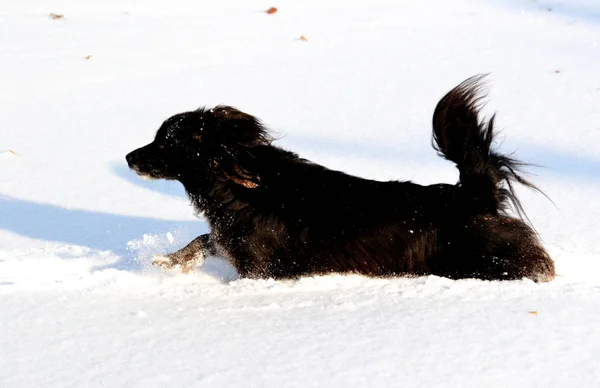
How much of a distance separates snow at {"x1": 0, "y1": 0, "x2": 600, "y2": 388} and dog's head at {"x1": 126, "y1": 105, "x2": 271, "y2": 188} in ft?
1.90

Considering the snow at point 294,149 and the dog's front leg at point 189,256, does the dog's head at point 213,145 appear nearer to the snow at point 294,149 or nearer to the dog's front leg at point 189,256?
the dog's front leg at point 189,256

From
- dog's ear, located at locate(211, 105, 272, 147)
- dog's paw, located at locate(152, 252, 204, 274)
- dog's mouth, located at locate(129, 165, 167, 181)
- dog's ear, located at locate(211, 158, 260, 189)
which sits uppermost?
dog's ear, located at locate(211, 105, 272, 147)

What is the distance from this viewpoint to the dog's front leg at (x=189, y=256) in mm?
4508

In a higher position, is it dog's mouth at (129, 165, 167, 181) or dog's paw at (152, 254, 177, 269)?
dog's mouth at (129, 165, 167, 181)

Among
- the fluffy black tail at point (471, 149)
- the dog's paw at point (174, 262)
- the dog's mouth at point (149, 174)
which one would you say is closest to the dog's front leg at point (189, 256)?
the dog's paw at point (174, 262)

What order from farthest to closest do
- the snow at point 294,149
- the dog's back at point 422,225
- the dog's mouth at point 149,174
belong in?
the dog's mouth at point 149,174
the dog's back at point 422,225
the snow at point 294,149

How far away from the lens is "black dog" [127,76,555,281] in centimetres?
433

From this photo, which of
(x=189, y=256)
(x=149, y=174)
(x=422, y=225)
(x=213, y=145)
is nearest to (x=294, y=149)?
(x=149, y=174)

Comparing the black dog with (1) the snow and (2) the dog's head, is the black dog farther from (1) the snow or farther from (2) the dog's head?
(1) the snow

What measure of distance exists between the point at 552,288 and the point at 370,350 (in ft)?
3.99

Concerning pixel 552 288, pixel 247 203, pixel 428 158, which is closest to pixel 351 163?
pixel 428 158

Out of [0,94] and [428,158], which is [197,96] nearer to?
[0,94]

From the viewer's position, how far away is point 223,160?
455 cm

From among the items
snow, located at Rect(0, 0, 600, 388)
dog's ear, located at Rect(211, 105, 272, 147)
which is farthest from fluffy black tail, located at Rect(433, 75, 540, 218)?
dog's ear, located at Rect(211, 105, 272, 147)
